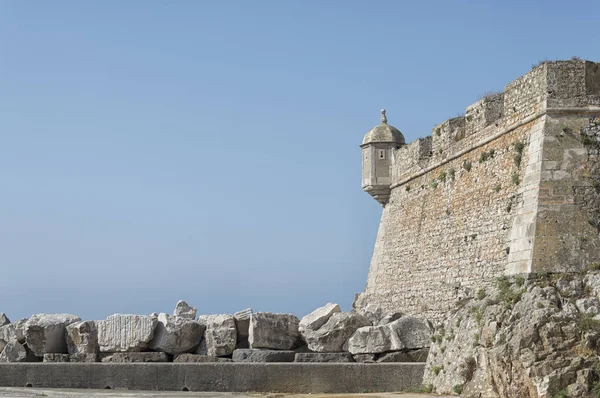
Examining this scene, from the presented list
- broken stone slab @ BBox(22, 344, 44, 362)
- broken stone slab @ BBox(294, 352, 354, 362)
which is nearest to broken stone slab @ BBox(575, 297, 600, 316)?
broken stone slab @ BBox(294, 352, 354, 362)

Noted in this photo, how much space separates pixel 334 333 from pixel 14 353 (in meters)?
5.74

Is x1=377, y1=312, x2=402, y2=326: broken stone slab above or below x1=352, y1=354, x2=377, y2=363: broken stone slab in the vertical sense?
Answer: above

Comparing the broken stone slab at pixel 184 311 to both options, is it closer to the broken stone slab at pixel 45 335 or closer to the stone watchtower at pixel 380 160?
the broken stone slab at pixel 45 335

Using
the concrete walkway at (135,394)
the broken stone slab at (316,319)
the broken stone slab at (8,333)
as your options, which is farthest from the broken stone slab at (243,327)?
the broken stone slab at (8,333)

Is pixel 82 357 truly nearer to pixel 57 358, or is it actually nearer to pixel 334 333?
pixel 57 358

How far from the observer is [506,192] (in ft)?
60.9

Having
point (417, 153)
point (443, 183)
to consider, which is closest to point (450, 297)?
point (443, 183)

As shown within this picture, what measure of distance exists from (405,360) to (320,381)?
169 cm

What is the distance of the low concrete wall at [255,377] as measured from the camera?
16.3 m

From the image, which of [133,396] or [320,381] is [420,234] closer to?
[320,381]

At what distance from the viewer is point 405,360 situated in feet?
56.1

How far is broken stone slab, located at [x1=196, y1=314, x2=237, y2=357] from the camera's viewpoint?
56.7 ft

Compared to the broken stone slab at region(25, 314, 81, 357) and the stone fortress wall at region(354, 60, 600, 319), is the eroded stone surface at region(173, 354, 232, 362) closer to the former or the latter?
the broken stone slab at region(25, 314, 81, 357)

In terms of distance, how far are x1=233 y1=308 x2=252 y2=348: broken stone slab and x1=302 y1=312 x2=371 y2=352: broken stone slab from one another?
102cm
